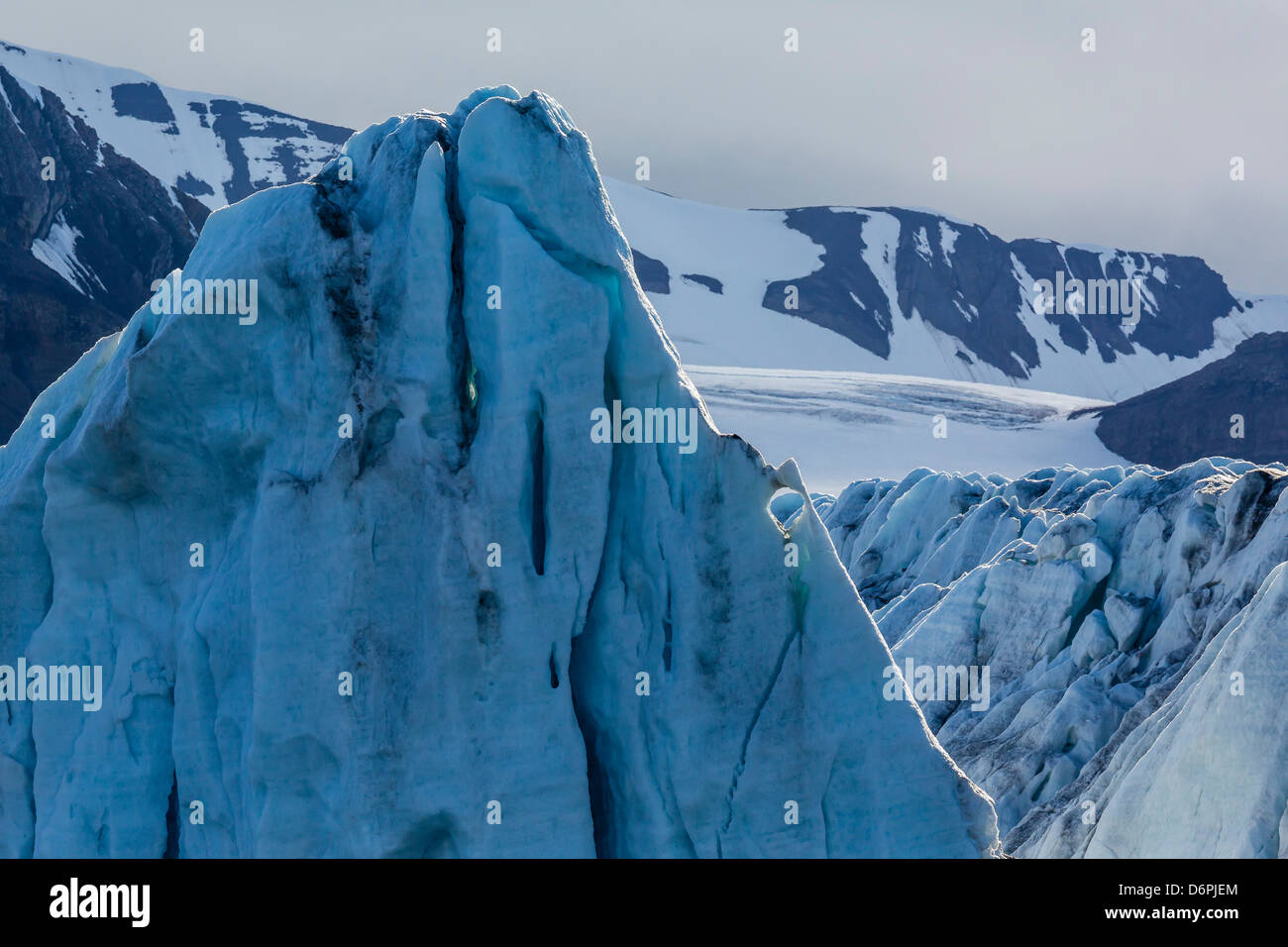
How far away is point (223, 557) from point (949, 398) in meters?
114

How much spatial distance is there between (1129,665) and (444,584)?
17.2 m

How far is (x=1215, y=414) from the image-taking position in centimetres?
11262

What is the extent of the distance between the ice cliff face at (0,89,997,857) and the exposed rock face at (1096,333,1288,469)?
102 meters

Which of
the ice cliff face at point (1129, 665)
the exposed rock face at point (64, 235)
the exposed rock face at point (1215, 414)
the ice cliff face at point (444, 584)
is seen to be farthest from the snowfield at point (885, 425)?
the ice cliff face at point (444, 584)

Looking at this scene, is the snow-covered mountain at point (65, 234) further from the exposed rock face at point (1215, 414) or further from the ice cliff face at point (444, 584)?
the ice cliff face at point (444, 584)

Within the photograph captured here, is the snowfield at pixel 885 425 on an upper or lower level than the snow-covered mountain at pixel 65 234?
lower

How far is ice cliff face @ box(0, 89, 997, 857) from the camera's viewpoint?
1162cm

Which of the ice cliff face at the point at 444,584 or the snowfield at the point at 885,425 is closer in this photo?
the ice cliff face at the point at 444,584

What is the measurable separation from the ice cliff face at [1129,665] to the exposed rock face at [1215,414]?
76.5 m

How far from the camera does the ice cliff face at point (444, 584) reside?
11625 mm

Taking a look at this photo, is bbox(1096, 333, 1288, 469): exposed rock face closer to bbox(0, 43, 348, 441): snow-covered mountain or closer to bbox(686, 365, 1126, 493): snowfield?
bbox(686, 365, 1126, 493): snowfield
